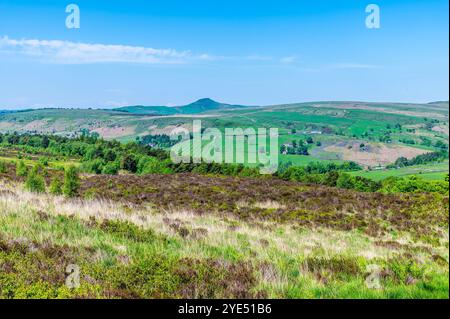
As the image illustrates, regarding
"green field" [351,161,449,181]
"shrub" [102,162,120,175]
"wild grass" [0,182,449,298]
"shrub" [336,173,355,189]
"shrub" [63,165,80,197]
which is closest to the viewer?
"wild grass" [0,182,449,298]

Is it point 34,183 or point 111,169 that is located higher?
point 34,183

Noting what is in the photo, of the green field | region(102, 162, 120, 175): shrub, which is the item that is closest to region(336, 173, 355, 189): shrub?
the green field

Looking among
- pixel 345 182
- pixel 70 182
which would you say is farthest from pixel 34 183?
pixel 345 182

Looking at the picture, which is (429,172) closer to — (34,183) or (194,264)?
(34,183)

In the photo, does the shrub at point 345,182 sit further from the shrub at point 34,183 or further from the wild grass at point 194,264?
the wild grass at point 194,264

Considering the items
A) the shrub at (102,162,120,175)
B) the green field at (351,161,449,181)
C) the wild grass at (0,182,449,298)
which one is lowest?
the shrub at (102,162,120,175)

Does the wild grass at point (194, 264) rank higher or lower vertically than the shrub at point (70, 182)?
higher

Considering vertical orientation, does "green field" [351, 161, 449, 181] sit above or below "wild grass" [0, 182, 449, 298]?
below

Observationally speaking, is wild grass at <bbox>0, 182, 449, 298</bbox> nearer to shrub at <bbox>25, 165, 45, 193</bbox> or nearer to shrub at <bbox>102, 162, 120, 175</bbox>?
shrub at <bbox>25, 165, 45, 193</bbox>

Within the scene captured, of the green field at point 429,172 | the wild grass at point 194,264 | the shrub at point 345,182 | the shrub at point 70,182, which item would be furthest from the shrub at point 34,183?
the shrub at point 345,182

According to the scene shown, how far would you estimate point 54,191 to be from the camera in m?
25.4
